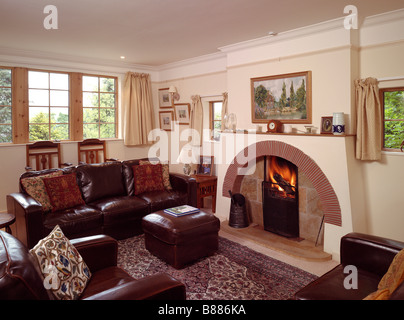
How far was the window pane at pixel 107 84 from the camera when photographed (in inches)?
237

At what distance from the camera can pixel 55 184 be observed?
365 cm

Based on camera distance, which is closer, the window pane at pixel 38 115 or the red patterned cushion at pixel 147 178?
the red patterned cushion at pixel 147 178

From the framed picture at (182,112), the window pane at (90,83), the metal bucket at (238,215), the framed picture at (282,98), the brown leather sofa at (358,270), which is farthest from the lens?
the framed picture at (182,112)

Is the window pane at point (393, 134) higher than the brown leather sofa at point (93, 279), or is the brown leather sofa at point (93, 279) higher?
the window pane at point (393, 134)

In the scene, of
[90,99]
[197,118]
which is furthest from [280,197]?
[90,99]

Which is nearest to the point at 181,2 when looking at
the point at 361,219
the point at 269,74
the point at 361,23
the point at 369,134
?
the point at 269,74

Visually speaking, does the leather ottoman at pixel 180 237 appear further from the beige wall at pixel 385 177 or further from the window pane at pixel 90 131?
the window pane at pixel 90 131

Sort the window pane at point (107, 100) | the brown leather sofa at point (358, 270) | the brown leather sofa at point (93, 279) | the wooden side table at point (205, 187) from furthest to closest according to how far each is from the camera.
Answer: the window pane at point (107, 100) < the wooden side table at point (205, 187) < the brown leather sofa at point (358, 270) < the brown leather sofa at point (93, 279)

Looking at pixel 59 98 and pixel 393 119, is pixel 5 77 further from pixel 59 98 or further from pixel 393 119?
pixel 393 119

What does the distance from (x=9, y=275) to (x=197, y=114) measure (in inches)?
184

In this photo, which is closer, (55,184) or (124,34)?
(55,184)

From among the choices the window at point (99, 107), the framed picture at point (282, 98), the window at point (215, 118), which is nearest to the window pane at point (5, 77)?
the window at point (99, 107)

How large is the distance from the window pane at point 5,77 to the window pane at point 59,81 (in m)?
0.63

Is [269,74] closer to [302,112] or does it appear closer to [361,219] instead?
[302,112]
